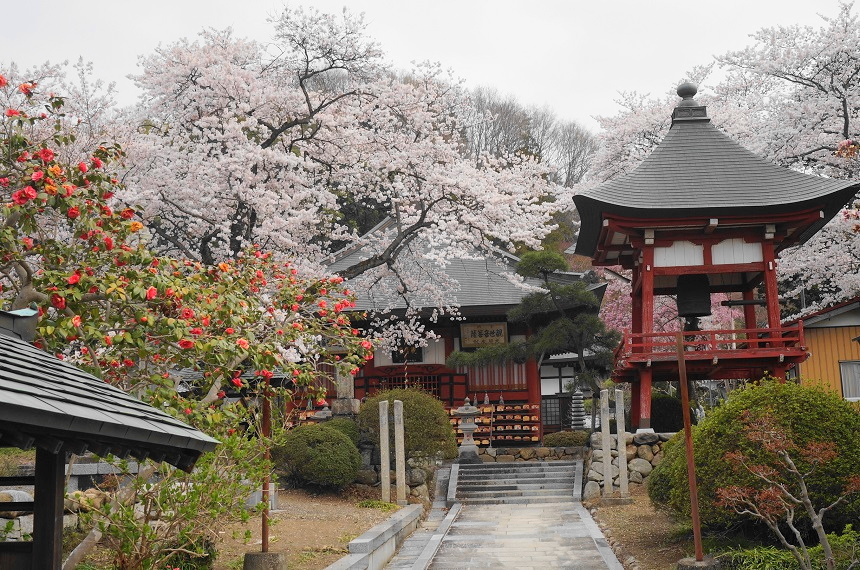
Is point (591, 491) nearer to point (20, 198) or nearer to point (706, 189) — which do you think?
point (706, 189)

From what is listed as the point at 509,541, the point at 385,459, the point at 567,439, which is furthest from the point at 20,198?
the point at 567,439

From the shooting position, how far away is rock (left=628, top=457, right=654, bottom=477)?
1888cm

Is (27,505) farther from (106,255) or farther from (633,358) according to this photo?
(633,358)

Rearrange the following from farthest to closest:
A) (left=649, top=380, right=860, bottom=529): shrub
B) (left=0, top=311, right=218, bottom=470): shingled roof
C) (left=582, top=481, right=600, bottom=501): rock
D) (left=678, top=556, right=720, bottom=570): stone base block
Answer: (left=582, top=481, right=600, bottom=501): rock, (left=649, top=380, right=860, bottom=529): shrub, (left=678, top=556, right=720, bottom=570): stone base block, (left=0, top=311, right=218, bottom=470): shingled roof

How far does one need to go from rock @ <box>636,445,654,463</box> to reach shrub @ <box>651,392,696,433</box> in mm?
3083

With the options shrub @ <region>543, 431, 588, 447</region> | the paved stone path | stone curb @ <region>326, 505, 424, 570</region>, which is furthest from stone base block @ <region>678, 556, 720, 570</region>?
shrub @ <region>543, 431, 588, 447</region>

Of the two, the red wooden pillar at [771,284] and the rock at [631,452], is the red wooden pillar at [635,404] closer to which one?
the rock at [631,452]

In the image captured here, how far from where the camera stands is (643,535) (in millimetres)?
13492

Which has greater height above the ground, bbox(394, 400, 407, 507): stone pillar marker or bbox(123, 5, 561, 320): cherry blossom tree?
bbox(123, 5, 561, 320): cherry blossom tree

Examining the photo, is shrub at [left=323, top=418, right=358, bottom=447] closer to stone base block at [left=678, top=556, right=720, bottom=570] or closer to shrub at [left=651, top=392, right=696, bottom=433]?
shrub at [left=651, top=392, right=696, bottom=433]

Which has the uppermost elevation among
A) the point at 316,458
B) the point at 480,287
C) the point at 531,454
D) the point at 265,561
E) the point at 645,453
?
the point at 480,287

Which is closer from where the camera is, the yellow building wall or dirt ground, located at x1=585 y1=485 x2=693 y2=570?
dirt ground, located at x1=585 y1=485 x2=693 y2=570

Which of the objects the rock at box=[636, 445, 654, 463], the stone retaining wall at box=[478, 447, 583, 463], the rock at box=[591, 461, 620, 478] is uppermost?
the rock at box=[636, 445, 654, 463]

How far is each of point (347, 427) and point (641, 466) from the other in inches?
242
